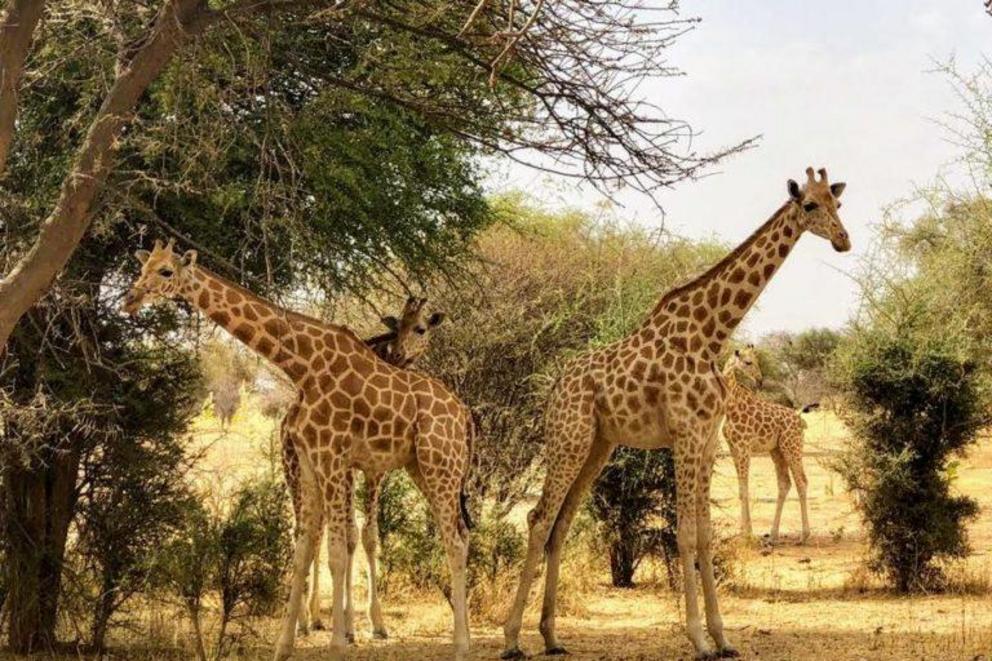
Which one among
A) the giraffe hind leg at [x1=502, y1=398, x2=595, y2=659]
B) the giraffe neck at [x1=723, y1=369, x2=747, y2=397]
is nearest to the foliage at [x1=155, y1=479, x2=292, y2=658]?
the giraffe hind leg at [x1=502, y1=398, x2=595, y2=659]

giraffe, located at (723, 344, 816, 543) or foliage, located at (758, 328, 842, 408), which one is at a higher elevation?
foliage, located at (758, 328, 842, 408)

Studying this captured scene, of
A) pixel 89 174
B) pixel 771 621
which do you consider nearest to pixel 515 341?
pixel 771 621

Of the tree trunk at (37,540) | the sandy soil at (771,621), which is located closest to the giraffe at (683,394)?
the sandy soil at (771,621)

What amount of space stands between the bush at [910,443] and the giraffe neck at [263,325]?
6093mm

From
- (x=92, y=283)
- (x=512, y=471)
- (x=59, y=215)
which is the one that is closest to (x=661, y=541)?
(x=512, y=471)

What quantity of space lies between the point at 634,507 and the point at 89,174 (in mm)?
7442

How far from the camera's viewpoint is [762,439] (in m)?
16.7

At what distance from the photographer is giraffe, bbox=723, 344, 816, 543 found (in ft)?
53.7

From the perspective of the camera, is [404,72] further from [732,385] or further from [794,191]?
[732,385]

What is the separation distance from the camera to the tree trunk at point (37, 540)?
9875mm

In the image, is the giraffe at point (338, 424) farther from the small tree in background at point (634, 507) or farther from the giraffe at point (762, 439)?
the giraffe at point (762, 439)

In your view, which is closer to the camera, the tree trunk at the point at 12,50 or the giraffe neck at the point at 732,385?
the tree trunk at the point at 12,50

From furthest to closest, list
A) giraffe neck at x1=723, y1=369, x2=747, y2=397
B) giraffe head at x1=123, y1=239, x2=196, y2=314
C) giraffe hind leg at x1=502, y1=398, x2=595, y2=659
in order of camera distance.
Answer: giraffe neck at x1=723, y1=369, x2=747, y2=397, giraffe hind leg at x1=502, y1=398, x2=595, y2=659, giraffe head at x1=123, y1=239, x2=196, y2=314

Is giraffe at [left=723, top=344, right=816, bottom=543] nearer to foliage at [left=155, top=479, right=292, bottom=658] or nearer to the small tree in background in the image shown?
the small tree in background
